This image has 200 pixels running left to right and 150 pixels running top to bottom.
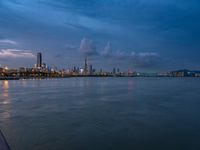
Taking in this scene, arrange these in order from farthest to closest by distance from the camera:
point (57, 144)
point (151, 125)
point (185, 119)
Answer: point (185, 119), point (151, 125), point (57, 144)

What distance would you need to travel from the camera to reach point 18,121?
49.1 ft

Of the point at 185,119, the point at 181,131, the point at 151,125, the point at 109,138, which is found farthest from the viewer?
the point at 185,119

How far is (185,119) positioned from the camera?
16.3m

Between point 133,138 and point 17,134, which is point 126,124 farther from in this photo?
point 17,134

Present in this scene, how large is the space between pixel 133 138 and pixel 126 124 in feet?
10.1

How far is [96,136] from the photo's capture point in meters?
11.5

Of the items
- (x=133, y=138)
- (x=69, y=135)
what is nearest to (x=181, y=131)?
(x=133, y=138)

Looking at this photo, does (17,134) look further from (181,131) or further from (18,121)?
(181,131)

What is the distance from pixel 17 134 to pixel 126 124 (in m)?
6.52

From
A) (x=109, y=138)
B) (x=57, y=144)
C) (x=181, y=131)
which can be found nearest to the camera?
(x=57, y=144)

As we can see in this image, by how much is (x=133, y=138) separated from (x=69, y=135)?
128 inches

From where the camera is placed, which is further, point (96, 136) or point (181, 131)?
point (181, 131)

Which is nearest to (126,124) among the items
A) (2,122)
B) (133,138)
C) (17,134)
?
(133,138)

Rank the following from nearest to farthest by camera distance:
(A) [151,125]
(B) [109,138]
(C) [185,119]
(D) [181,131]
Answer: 1. (B) [109,138]
2. (D) [181,131]
3. (A) [151,125]
4. (C) [185,119]
